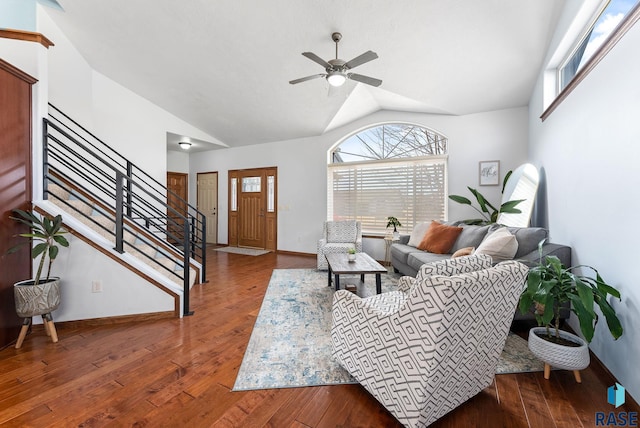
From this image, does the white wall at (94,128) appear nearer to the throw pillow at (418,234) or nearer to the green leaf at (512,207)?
the throw pillow at (418,234)

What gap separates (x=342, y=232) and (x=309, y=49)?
9.56 feet

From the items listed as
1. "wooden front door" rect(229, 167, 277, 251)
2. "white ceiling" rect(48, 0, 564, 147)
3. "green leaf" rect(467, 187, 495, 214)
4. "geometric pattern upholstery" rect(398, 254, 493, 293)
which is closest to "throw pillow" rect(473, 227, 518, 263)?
"geometric pattern upholstery" rect(398, 254, 493, 293)

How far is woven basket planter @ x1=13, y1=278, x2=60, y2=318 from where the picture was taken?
2.12 m

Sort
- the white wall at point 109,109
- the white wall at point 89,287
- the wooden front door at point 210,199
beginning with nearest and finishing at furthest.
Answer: the white wall at point 89,287 → the white wall at point 109,109 → the wooden front door at point 210,199

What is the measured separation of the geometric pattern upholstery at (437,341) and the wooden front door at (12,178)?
9.14 feet

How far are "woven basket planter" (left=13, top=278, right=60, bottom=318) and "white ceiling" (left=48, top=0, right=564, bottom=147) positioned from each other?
3046mm

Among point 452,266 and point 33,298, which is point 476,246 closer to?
point 452,266

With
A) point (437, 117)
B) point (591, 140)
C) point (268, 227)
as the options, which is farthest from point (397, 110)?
point (268, 227)

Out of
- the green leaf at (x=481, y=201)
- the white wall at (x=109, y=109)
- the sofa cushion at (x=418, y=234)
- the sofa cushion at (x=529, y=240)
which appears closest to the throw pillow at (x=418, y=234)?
the sofa cushion at (x=418, y=234)

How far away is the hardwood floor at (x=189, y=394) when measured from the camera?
4.78 ft

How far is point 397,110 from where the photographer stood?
5.16 m

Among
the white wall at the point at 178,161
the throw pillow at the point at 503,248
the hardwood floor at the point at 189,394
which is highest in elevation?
the white wall at the point at 178,161

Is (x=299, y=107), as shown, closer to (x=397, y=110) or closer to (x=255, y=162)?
(x=397, y=110)

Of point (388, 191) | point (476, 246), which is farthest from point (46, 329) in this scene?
point (388, 191)
